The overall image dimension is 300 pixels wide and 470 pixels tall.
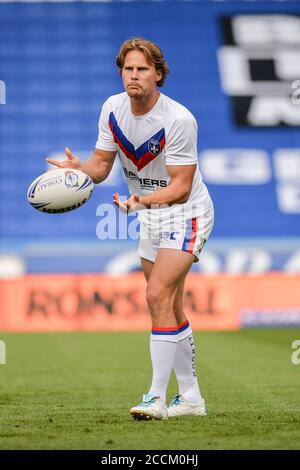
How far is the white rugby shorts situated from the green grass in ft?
3.65

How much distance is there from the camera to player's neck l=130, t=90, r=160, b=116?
6.58 m

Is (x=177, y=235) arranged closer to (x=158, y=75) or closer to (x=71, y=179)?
(x=71, y=179)

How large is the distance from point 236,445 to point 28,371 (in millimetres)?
5729

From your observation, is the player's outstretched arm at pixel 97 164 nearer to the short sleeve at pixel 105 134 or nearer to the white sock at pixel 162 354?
the short sleeve at pixel 105 134

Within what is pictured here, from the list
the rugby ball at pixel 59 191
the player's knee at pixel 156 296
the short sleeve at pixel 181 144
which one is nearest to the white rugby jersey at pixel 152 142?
the short sleeve at pixel 181 144

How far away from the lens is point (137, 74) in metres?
6.43

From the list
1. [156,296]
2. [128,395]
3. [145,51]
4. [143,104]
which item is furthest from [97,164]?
[128,395]

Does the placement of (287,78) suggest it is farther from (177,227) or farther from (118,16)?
(177,227)

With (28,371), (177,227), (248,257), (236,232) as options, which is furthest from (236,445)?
(236,232)

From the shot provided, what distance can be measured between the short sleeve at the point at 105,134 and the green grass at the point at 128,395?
1822 millimetres

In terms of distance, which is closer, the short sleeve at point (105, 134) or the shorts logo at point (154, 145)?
the shorts logo at point (154, 145)

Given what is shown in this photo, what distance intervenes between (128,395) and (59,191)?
228 cm

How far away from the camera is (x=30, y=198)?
668 cm

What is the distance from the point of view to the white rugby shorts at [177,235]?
6648 mm
